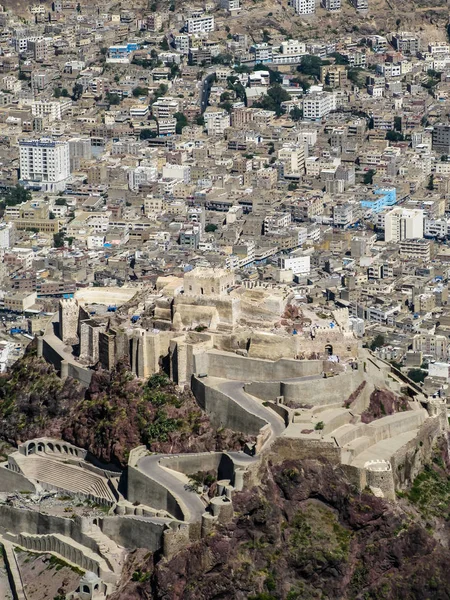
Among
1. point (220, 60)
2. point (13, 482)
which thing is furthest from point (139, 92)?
point (13, 482)

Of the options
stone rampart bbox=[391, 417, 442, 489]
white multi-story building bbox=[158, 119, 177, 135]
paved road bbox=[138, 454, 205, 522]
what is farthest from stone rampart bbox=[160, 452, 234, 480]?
white multi-story building bbox=[158, 119, 177, 135]

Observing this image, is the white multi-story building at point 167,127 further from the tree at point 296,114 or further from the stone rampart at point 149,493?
the stone rampart at point 149,493

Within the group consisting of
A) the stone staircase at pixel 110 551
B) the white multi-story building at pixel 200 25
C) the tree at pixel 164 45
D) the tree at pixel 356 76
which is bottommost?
the tree at pixel 356 76

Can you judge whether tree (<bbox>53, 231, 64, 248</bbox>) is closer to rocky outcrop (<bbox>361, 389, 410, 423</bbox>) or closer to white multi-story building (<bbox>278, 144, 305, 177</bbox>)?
white multi-story building (<bbox>278, 144, 305, 177</bbox>)

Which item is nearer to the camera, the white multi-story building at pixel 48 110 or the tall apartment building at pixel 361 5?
the white multi-story building at pixel 48 110

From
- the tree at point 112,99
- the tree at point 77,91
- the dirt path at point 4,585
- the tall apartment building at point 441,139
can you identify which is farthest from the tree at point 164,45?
the dirt path at point 4,585

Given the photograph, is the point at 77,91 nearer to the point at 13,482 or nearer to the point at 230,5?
the point at 230,5
